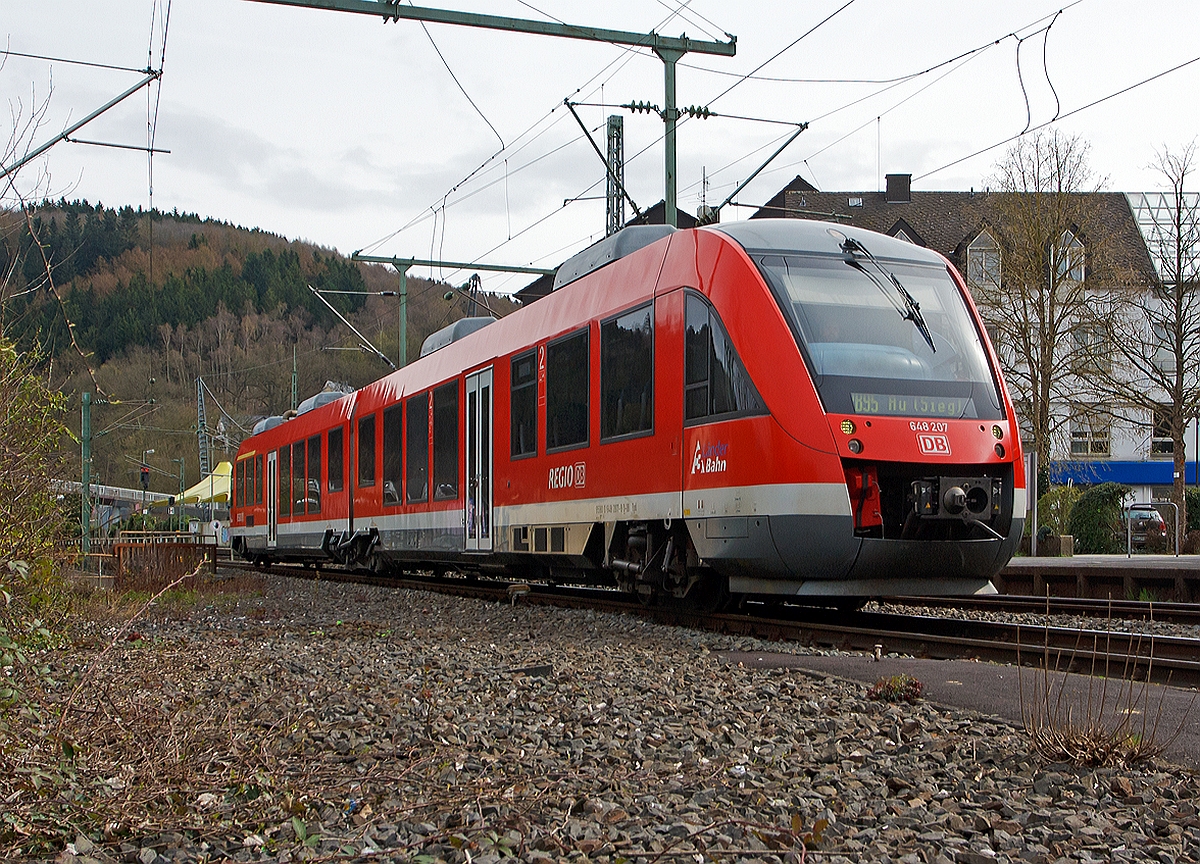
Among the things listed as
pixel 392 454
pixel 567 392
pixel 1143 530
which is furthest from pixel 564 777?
pixel 1143 530

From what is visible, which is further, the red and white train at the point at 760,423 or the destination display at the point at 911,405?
the destination display at the point at 911,405

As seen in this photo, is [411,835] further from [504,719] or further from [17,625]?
[17,625]

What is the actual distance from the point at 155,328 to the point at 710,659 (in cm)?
7623

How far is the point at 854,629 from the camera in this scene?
921cm

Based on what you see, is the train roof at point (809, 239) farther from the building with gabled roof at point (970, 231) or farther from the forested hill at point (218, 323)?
the forested hill at point (218, 323)

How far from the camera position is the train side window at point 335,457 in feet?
68.0

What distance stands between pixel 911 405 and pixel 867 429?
509 mm

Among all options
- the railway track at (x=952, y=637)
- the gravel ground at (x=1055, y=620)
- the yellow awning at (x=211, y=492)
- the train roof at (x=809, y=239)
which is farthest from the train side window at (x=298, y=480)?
the yellow awning at (x=211, y=492)

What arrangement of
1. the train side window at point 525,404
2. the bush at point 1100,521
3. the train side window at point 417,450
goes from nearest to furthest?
the train side window at point 525,404 < the train side window at point 417,450 < the bush at point 1100,521

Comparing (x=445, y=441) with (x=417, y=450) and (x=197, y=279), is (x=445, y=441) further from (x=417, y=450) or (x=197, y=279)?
(x=197, y=279)

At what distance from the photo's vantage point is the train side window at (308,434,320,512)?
22453 millimetres

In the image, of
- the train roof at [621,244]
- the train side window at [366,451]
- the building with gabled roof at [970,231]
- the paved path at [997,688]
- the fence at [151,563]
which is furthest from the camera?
the building with gabled roof at [970,231]

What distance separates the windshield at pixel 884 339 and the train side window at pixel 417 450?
7.82 m

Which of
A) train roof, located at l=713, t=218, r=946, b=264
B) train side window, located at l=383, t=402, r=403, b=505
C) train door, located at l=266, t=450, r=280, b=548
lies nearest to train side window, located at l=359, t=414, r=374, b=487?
train side window, located at l=383, t=402, r=403, b=505
